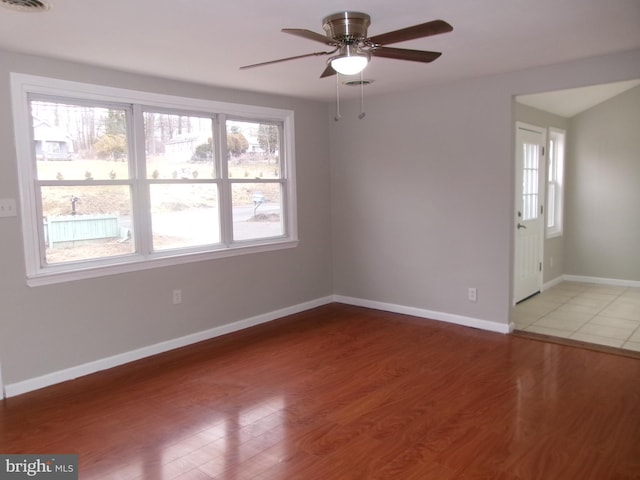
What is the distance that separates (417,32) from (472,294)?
3.02 meters

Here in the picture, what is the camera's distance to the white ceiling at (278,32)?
245 cm

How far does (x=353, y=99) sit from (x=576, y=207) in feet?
11.7

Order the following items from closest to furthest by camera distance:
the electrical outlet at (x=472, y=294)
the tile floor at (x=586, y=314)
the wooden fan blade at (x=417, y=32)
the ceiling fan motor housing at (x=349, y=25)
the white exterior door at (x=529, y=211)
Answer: the wooden fan blade at (x=417, y=32), the ceiling fan motor housing at (x=349, y=25), the tile floor at (x=586, y=314), the electrical outlet at (x=472, y=294), the white exterior door at (x=529, y=211)

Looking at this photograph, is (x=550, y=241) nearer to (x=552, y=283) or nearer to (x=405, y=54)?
(x=552, y=283)

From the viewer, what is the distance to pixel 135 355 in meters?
3.89

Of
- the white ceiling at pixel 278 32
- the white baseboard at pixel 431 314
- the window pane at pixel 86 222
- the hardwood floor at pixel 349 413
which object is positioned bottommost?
the hardwood floor at pixel 349 413

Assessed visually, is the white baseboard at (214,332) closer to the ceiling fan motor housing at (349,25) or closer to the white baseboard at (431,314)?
the white baseboard at (431,314)

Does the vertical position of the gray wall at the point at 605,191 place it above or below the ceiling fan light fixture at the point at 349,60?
below

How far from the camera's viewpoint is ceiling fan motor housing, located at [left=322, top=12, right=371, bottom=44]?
2482mm

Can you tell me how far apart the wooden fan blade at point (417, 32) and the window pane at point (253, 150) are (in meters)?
2.54

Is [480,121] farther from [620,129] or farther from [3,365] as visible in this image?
[3,365]

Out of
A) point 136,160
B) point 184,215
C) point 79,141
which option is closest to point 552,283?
point 184,215

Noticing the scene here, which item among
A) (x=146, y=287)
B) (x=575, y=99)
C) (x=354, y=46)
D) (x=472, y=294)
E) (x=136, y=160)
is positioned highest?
(x=575, y=99)

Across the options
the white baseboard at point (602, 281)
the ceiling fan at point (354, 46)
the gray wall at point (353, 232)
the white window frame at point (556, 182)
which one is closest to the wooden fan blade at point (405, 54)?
the ceiling fan at point (354, 46)
